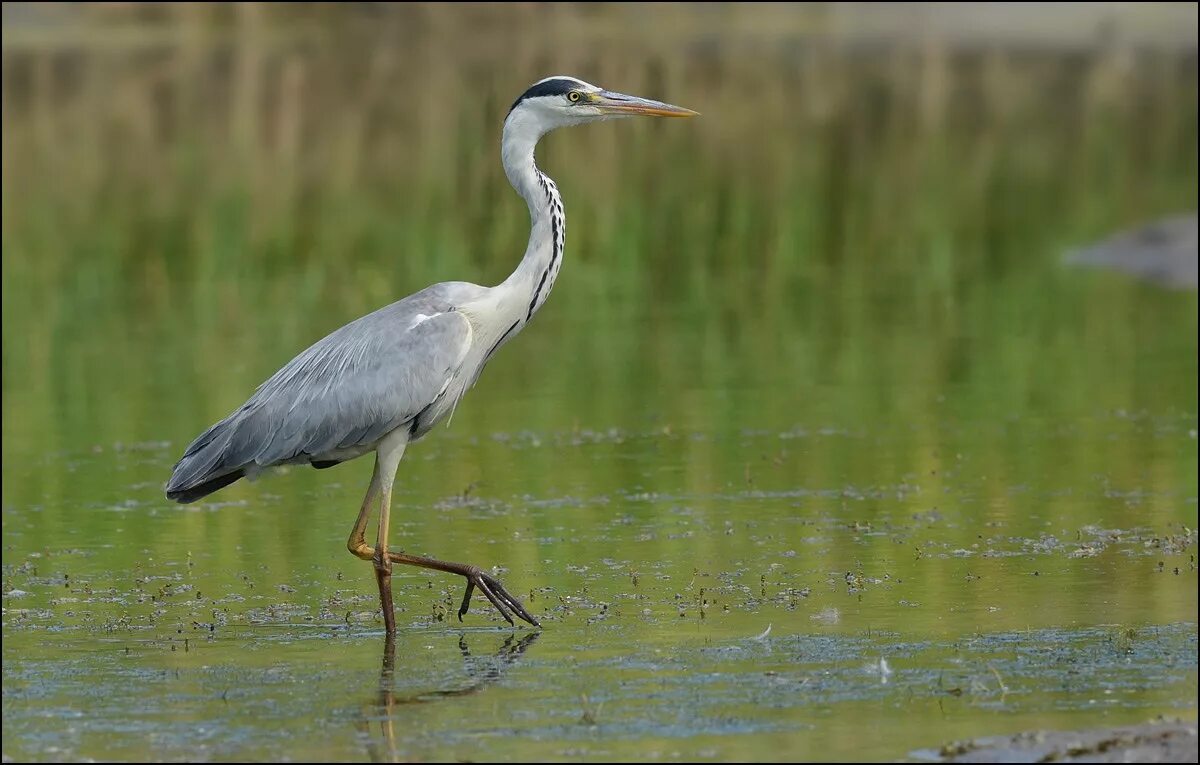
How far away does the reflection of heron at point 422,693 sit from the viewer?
6.64 metres

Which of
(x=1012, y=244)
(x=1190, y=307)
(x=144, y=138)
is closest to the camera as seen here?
(x=1190, y=307)

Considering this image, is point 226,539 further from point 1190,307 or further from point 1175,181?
point 1175,181

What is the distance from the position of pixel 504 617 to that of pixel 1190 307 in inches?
389

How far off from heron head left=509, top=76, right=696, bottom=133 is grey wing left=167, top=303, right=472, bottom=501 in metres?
0.97

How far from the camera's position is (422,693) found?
7.26 meters

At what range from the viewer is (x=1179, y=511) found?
10047 mm

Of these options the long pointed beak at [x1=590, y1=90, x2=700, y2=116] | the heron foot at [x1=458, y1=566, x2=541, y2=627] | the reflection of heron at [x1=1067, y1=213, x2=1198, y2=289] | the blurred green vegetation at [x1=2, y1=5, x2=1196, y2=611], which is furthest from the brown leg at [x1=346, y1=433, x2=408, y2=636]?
the reflection of heron at [x1=1067, y1=213, x2=1198, y2=289]

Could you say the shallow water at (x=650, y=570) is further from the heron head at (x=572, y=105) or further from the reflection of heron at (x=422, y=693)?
the heron head at (x=572, y=105)

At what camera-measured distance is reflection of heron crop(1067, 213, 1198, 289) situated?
18.8m

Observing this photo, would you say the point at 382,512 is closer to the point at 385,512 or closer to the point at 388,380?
the point at 385,512

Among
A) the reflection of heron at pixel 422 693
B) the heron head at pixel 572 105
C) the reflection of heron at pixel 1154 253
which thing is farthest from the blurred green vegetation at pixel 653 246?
the reflection of heron at pixel 422 693

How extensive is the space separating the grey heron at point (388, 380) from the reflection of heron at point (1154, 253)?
1042 centimetres

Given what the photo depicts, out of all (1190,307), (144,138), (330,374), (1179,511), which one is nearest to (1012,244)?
(1190,307)

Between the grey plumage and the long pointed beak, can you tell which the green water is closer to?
the grey plumage
